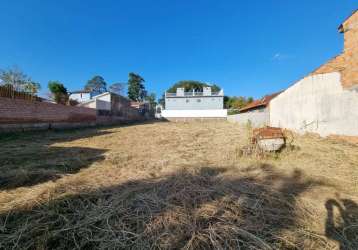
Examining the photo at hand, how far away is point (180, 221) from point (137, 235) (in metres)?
0.48

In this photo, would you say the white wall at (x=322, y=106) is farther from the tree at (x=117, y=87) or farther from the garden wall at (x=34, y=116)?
the tree at (x=117, y=87)

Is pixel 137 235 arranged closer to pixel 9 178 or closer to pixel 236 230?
pixel 236 230

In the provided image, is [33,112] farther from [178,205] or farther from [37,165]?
[178,205]

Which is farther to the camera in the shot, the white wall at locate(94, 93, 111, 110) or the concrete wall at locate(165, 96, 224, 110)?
the concrete wall at locate(165, 96, 224, 110)

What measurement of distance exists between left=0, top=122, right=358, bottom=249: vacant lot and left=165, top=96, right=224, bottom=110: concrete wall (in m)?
28.5

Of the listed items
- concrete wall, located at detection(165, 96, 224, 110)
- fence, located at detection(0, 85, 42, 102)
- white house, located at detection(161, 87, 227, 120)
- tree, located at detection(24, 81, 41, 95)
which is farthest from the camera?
concrete wall, located at detection(165, 96, 224, 110)

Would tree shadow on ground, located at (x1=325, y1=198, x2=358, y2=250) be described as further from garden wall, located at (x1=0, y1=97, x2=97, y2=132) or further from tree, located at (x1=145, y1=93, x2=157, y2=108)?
tree, located at (x1=145, y1=93, x2=157, y2=108)

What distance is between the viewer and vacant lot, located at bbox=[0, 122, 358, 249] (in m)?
1.75

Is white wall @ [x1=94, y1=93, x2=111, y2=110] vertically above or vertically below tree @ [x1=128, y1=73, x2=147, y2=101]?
below

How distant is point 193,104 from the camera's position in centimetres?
3288

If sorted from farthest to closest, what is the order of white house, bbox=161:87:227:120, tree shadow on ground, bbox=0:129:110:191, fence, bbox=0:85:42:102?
white house, bbox=161:87:227:120, fence, bbox=0:85:42:102, tree shadow on ground, bbox=0:129:110:191

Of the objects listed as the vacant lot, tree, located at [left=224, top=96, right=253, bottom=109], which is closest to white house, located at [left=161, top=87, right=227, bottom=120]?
tree, located at [left=224, top=96, right=253, bottom=109]

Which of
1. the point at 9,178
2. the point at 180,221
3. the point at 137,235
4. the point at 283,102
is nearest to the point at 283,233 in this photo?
the point at 180,221

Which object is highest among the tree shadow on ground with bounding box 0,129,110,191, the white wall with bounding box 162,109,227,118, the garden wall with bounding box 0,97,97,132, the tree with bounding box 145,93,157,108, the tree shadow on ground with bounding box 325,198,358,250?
the tree with bounding box 145,93,157,108
